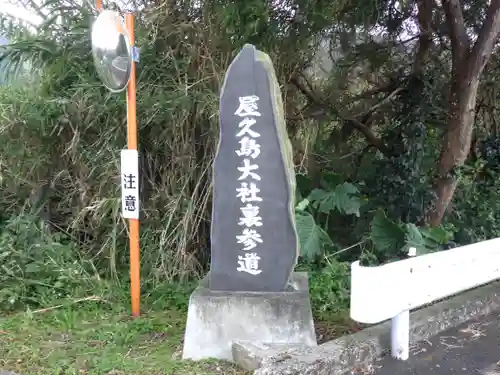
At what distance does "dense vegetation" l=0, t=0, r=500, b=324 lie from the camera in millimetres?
5559

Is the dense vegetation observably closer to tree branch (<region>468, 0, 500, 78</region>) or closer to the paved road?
tree branch (<region>468, 0, 500, 78</region>)

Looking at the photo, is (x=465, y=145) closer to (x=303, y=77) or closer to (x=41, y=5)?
(x=303, y=77)

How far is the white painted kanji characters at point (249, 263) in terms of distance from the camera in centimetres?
398

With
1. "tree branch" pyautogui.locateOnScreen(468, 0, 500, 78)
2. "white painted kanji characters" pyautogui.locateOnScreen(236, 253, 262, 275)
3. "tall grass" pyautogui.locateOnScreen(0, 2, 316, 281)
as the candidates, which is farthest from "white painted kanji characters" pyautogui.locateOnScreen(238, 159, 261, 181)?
"tree branch" pyautogui.locateOnScreen(468, 0, 500, 78)

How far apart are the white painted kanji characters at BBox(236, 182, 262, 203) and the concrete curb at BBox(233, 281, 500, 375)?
1.08 m

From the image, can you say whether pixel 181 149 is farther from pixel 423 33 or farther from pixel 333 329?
pixel 423 33

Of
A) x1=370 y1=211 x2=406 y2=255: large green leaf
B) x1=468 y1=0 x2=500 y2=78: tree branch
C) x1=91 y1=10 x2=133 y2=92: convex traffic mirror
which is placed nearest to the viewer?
x1=91 y1=10 x2=133 y2=92: convex traffic mirror

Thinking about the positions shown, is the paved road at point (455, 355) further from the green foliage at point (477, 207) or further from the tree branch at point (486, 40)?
the tree branch at point (486, 40)

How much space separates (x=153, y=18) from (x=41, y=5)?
1.49 m

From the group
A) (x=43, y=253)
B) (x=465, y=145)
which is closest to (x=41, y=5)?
(x=43, y=253)

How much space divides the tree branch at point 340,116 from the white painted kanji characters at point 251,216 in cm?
335

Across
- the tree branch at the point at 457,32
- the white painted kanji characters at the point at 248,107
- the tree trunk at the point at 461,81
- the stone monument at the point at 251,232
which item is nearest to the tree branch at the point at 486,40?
the tree trunk at the point at 461,81

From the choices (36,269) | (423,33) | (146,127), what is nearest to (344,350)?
(36,269)

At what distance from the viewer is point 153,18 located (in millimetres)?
5805
